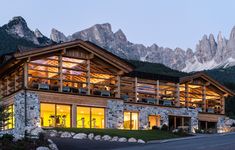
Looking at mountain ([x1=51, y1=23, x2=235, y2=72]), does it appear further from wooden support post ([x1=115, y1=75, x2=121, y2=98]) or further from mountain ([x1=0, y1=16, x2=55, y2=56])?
wooden support post ([x1=115, y1=75, x2=121, y2=98])

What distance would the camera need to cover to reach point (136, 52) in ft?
515

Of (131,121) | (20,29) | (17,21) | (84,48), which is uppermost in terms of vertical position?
(17,21)

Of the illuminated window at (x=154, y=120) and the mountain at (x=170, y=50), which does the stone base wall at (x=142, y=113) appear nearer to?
the illuminated window at (x=154, y=120)

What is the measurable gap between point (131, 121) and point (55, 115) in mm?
7078

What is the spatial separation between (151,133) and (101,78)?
648 cm

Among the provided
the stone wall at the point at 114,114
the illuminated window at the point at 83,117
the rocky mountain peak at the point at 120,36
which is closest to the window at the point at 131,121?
the stone wall at the point at 114,114

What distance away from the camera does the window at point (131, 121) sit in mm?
36062

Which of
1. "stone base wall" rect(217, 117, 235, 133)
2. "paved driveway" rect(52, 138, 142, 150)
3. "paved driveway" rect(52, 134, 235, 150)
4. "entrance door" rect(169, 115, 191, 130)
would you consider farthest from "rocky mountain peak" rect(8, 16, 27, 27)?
"paved driveway" rect(52, 134, 235, 150)


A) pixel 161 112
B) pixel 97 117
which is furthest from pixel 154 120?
pixel 97 117

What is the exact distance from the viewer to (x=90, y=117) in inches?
1297

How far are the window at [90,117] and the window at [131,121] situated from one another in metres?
3.02

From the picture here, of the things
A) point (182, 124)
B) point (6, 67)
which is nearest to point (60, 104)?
point (6, 67)

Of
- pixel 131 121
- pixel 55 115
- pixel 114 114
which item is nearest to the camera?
pixel 55 115

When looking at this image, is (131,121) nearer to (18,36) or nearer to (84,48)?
(84,48)
